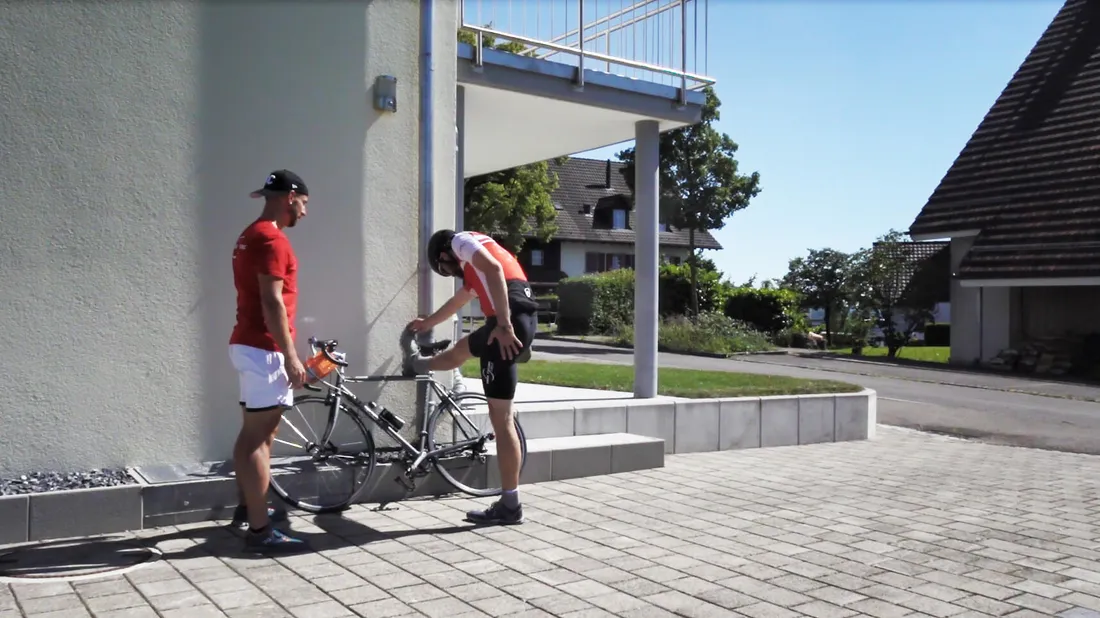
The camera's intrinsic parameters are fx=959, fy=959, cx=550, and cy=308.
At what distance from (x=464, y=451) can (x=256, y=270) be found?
2.17 meters

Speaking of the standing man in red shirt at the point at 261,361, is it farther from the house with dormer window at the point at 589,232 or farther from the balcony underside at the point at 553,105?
the house with dormer window at the point at 589,232

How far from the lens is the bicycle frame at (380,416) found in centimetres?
602

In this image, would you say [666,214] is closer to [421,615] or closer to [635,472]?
[635,472]

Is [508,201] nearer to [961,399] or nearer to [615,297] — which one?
[615,297]

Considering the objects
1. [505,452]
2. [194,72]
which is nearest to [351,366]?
[505,452]

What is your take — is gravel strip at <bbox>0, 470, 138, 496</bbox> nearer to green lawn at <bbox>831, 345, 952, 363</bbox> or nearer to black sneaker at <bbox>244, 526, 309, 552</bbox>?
black sneaker at <bbox>244, 526, 309, 552</bbox>

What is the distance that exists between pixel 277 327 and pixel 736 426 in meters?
5.50

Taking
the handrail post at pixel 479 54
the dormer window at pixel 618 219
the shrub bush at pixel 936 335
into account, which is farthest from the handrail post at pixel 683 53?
the dormer window at pixel 618 219

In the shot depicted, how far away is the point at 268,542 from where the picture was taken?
4969 mm

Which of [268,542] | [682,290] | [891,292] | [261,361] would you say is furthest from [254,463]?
[682,290]

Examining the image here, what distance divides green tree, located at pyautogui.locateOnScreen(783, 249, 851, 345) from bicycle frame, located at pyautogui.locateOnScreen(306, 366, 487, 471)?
2689cm

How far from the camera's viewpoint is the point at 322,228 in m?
6.55

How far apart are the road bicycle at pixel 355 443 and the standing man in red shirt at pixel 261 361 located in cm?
68

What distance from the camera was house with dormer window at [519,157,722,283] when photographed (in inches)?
2251
